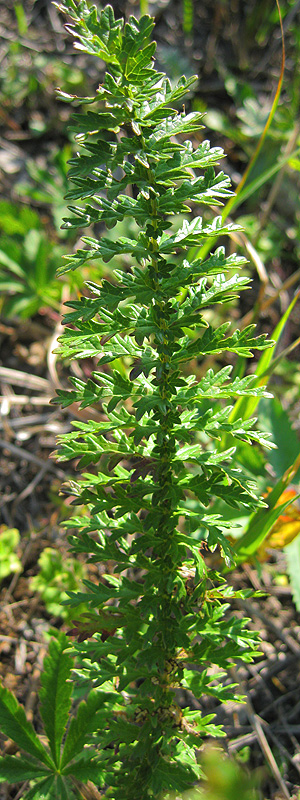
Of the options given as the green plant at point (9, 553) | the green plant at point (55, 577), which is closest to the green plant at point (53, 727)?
the green plant at point (55, 577)

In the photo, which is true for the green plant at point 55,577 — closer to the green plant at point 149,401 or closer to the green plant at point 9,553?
the green plant at point 9,553

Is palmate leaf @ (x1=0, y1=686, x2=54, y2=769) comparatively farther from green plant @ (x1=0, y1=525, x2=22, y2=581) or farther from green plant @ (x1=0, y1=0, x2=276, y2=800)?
green plant @ (x1=0, y1=525, x2=22, y2=581)

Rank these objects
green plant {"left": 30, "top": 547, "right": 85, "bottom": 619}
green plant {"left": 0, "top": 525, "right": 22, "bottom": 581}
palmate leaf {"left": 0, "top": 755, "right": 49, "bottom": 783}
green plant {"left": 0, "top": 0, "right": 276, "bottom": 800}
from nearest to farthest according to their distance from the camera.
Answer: green plant {"left": 0, "top": 0, "right": 276, "bottom": 800} < palmate leaf {"left": 0, "top": 755, "right": 49, "bottom": 783} < green plant {"left": 30, "top": 547, "right": 85, "bottom": 619} < green plant {"left": 0, "top": 525, "right": 22, "bottom": 581}

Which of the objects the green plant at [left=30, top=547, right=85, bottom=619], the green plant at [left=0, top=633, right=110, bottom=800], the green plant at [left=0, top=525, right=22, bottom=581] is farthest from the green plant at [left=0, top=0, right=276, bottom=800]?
the green plant at [left=0, top=525, right=22, bottom=581]

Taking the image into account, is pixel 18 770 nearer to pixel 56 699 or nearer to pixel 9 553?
pixel 56 699

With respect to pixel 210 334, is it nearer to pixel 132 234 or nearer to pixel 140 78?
pixel 140 78

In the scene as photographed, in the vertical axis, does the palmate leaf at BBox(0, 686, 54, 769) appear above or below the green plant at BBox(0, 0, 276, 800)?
below
